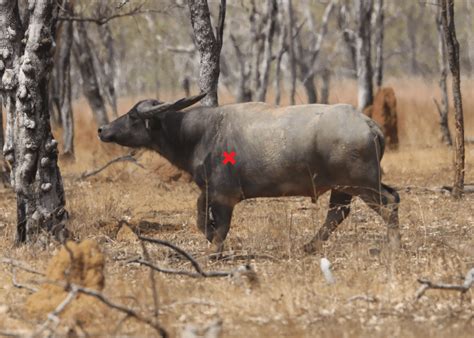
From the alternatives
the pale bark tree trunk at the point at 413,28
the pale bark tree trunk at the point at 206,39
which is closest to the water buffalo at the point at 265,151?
the pale bark tree trunk at the point at 206,39

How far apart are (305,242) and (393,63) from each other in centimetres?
5965

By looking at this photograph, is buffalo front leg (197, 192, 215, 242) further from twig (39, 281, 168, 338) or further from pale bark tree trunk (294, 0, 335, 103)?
pale bark tree trunk (294, 0, 335, 103)

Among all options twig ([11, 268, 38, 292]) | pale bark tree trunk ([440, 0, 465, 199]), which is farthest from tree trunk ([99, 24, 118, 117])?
twig ([11, 268, 38, 292])

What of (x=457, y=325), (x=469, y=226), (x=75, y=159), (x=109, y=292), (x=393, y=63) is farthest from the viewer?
(x=393, y=63)

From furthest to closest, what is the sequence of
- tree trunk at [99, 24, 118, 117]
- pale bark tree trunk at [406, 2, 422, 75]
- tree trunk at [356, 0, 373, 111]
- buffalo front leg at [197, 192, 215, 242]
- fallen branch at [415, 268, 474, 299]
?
pale bark tree trunk at [406, 2, 422, 75], tree trunk at [99, 24, 118, 117], tree trunk at [356, 0, 373, 111], buffalo front leg at [197, 192, 215, 242], fallen branch at [415, 268, 474, 299]

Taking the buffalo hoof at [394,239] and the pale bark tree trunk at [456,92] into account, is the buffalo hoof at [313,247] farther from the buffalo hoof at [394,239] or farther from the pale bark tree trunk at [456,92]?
the pale bark tree trunk at [456,92]

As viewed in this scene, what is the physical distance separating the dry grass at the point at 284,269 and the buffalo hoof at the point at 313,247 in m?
0.11

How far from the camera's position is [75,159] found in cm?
2100

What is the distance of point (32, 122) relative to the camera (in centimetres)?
955

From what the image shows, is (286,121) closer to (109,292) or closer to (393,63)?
(109,292)

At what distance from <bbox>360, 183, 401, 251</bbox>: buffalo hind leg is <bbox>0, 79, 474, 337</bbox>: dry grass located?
18 cm

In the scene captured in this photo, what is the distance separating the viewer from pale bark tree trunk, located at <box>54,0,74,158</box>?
20.9 metres

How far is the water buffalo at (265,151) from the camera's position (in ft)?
29.7

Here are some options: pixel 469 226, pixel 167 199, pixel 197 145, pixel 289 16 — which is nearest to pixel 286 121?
pixel 197 145
